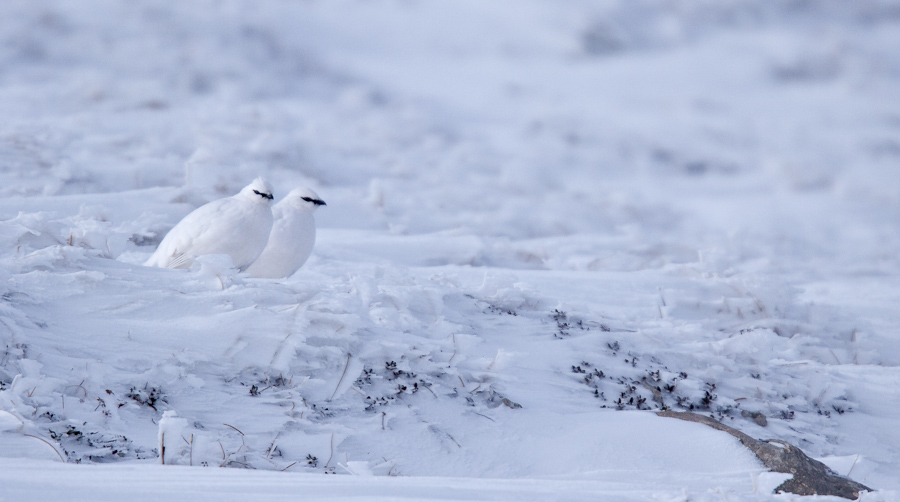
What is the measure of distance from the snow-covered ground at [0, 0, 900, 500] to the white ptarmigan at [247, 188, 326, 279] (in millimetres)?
367

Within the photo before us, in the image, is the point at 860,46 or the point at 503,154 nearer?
the point at 503,154

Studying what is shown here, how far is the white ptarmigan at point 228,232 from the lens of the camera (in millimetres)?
3797

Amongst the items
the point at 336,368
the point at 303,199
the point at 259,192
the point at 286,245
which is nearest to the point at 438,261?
the point at 303,199

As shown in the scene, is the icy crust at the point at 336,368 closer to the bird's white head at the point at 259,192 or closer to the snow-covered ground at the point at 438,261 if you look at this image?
the snow-covered ground at the point at 438,261

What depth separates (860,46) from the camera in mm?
16812

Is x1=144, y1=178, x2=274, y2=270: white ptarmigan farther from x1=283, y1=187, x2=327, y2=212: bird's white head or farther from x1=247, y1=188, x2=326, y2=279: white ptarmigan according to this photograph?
x1=283, y1=187, x2=327, y2=212: bird's white head

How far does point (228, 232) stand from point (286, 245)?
47cm

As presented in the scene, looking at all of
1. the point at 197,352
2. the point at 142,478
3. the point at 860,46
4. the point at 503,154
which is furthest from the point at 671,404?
the point at 860,46

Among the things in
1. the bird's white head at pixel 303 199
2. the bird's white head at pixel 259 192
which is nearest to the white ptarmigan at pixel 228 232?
the bird's white head at pixel 259 192

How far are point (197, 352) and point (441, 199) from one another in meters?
5.53

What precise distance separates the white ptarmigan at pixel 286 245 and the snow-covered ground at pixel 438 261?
1.20ft

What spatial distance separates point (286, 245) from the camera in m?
4.20

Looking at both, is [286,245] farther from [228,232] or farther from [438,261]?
[438,261]

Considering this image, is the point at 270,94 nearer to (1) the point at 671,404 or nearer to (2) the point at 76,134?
(2) the point at 76,134
